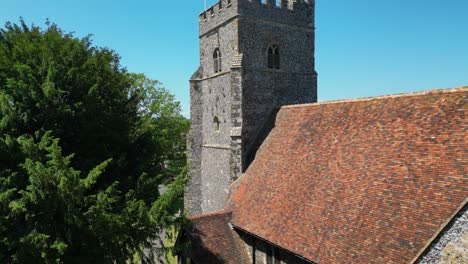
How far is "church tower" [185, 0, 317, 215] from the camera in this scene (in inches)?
654

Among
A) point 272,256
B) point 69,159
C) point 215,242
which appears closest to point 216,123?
point 215,242

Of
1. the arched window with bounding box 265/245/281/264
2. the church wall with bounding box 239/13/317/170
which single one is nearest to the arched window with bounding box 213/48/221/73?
the church wall with bounding box 239/13/317/170

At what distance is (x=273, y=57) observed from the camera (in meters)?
17.9

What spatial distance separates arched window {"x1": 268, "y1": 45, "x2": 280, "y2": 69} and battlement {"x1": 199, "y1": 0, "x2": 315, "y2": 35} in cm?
153

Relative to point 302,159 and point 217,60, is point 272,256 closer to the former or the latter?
point 302,159

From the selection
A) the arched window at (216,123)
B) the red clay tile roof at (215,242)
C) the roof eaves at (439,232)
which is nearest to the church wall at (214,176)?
the arched window at (216,123)

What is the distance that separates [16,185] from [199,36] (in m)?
13.8

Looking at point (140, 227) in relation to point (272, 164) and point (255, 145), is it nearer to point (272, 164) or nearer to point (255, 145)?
point (272, 164)

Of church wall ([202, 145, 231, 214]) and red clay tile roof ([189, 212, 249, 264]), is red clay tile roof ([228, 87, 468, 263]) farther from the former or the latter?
church wall ([202, 145, 231, 214])

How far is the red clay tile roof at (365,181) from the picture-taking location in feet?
26.0

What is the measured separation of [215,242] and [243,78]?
326 inches

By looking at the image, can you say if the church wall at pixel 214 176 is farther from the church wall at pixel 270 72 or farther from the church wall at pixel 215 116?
the church wall at pixel 270 72

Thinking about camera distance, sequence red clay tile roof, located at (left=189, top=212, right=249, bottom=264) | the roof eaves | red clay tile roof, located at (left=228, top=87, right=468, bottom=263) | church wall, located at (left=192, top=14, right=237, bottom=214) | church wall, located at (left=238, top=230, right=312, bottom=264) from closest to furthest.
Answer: the roof eaves < red clay tile roof, located at (left=228, top=87, right=468, bottom=263) < church wall, located at (left=238, top=230, right=312, bottom=264) < red clay tile roof, located at (left=189, top=212, right=249, bottom=264) < church wall, located at (left=192, top=14, right=237, bottom=214)

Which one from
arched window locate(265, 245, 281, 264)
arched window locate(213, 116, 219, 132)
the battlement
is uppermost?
the battlement
